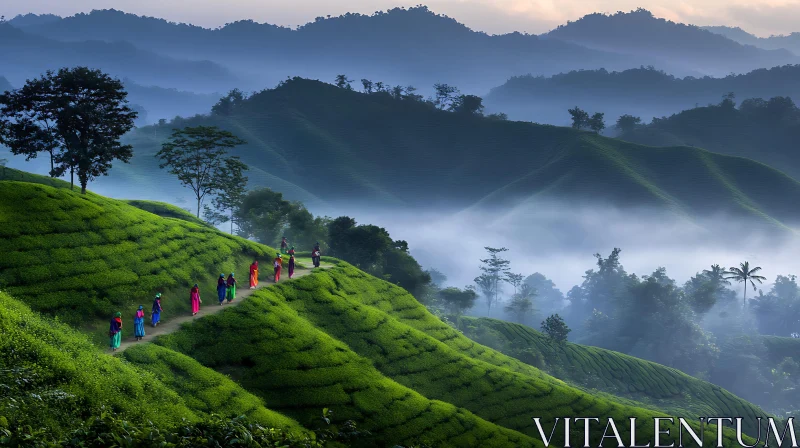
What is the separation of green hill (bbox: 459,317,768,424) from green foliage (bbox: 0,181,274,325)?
51706 mm

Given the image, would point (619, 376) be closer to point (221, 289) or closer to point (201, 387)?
point (221, 289)

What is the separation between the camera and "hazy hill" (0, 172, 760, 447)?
27172 millimetres

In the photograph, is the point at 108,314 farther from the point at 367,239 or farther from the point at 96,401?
the point at 367,239

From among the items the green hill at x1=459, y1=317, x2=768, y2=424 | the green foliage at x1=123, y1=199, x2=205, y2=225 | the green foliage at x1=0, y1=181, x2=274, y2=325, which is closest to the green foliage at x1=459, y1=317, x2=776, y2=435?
the green hill at x1=459, y1=317, x2=768, y2=424

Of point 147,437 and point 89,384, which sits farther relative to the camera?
point 89,384

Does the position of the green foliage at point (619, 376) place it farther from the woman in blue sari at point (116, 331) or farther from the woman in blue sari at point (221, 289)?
the woman in blue sari at point (116, 331)

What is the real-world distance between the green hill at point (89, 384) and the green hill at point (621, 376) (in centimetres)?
5678

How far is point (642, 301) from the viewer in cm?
14838

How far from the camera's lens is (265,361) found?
33.7 meters

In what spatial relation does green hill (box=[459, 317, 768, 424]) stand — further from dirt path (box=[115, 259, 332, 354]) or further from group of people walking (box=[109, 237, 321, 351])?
dirt path (box=[115, 259, 332, 354])

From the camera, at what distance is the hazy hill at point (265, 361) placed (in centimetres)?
2717

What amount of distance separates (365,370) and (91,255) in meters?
15.7

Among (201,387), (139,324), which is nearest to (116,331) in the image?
(139,324)

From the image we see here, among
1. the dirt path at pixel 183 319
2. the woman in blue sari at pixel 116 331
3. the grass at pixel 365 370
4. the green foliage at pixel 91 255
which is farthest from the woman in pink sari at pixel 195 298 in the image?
the woman in blue sari at pixel 116 331
